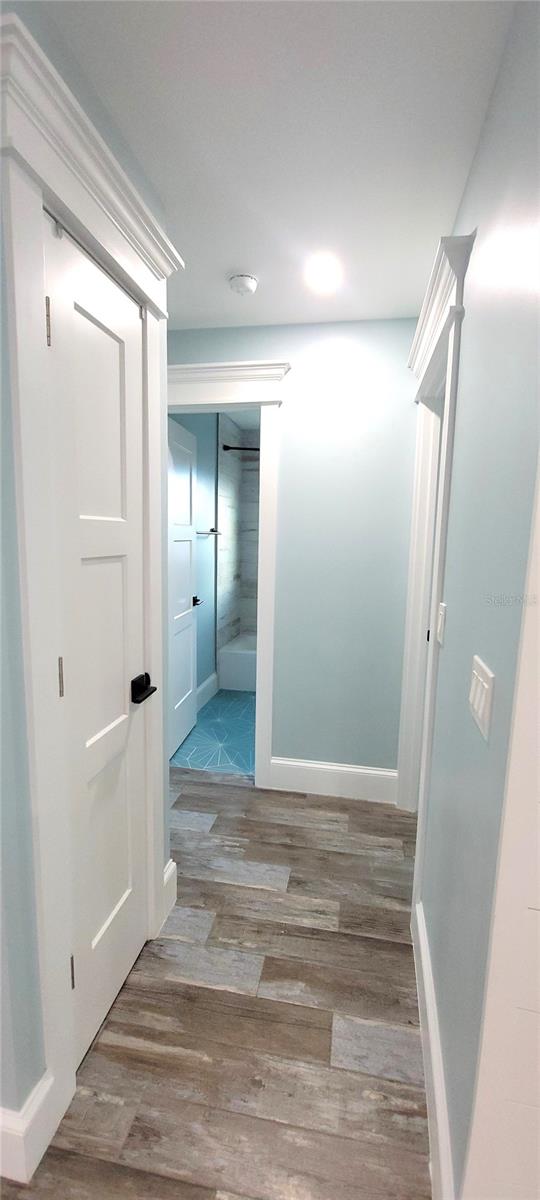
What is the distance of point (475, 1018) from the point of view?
2.77ft

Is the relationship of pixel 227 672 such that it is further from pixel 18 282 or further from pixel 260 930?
pixel 18 282

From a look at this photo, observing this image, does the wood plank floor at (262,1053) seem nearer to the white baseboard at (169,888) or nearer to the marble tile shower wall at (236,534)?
the white baseboard at (169,888)

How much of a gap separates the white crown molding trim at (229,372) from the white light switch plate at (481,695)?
1872 mm

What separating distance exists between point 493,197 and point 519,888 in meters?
1.37

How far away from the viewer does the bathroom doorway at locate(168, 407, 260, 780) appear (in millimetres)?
2895

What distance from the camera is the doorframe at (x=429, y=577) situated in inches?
45.6

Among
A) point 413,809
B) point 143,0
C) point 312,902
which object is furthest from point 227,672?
point 143,0

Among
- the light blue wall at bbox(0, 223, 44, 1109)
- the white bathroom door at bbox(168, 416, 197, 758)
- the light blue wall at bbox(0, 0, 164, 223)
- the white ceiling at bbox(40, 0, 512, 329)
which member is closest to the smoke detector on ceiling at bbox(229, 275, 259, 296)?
the white ceiling at bbox(40, 0, 512, 329)

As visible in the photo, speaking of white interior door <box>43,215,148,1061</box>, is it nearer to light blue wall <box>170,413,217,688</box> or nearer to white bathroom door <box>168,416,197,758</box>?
white bathroom door <box>168,416,197,758</box>

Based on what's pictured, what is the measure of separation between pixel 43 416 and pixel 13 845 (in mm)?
846

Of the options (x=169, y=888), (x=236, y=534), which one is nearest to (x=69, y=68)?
(x=169, y=888)

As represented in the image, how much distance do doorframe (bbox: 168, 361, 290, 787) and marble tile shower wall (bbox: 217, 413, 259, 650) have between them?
5.32 ft

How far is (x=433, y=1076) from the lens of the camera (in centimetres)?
112

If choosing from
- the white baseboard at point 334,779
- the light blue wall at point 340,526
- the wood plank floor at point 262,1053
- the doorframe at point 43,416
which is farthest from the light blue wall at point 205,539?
the doorframe at point 43,416
